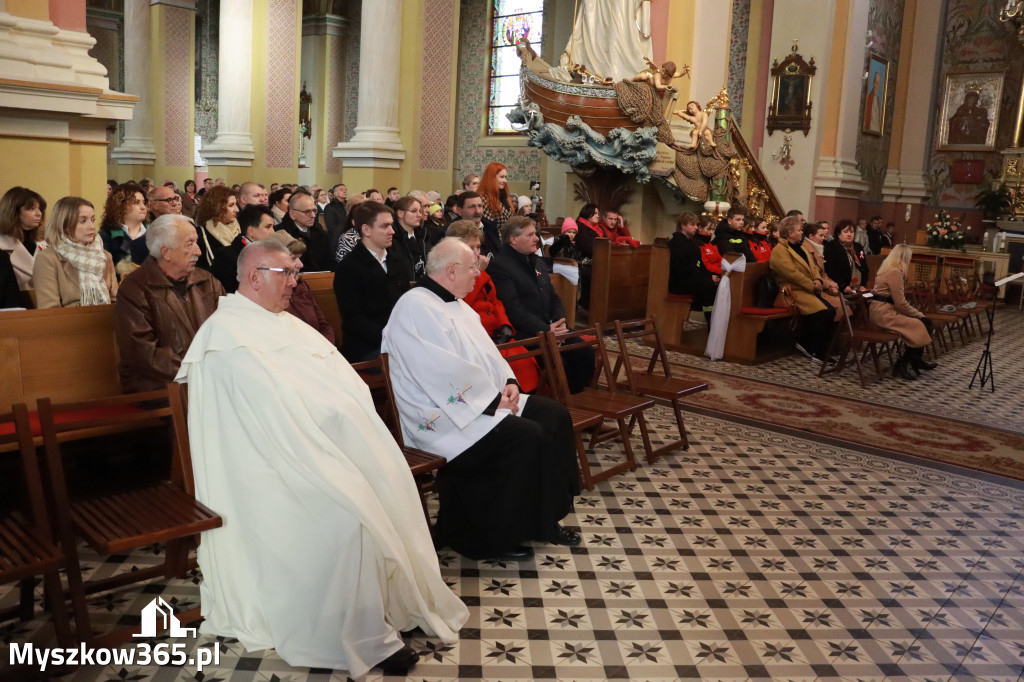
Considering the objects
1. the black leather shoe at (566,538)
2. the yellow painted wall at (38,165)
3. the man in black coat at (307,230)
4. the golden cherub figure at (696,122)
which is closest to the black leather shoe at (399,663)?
the black leather shoe at (566,538)

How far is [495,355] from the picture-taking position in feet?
13.6

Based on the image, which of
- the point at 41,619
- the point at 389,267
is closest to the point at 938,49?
the point at 389,267

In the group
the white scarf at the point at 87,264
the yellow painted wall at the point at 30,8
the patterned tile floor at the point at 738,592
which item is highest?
the yellow painted wall at the point at 30,8

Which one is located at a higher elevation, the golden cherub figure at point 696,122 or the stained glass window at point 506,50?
the stained glass window at point 506,50

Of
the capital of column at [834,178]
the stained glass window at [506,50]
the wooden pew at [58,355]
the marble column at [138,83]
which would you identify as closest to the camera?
the wooden pew at [58,355]

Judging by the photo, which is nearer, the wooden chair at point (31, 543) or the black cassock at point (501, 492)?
the wooden chair at point (31, 543)

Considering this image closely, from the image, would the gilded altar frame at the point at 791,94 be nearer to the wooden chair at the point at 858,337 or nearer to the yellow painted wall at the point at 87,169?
the wooden chair at the point at 858,337

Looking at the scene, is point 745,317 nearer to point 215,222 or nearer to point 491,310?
point 491,310

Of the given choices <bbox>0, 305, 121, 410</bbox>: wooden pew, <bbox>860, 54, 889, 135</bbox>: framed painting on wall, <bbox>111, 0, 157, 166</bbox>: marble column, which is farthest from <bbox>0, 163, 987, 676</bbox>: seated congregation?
<bbox>860, 54, 889, 135</bbox>: framed painting on wall

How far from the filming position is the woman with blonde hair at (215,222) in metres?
5.68

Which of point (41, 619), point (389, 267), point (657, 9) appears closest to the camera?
point (41, 619)

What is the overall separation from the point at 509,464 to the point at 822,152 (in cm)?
1353

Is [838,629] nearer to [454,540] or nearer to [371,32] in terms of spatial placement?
[454,540]

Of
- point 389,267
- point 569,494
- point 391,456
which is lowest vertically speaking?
point 569,494
